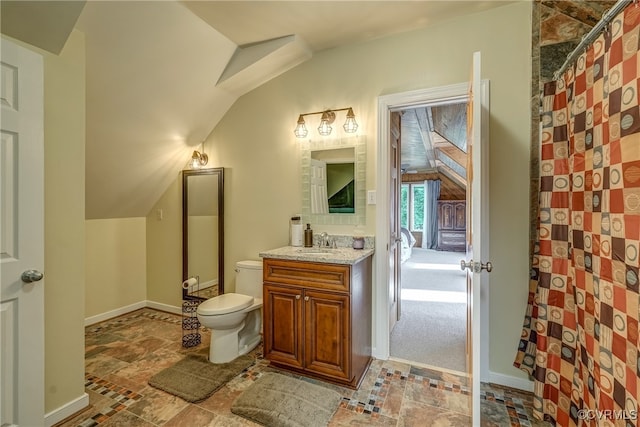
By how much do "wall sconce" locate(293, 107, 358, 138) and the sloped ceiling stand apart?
22.2 inches

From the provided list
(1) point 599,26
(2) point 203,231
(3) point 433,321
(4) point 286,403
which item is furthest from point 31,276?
(3) point 433,321

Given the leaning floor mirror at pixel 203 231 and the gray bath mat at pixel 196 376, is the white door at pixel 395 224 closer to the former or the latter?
the gray bath mat at pixel 196 376

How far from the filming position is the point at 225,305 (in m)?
2.25

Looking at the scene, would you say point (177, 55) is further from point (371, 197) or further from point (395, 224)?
point (395, 224)

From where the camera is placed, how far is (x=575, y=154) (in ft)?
4.57

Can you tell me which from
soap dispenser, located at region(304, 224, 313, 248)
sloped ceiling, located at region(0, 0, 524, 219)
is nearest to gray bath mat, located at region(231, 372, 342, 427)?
soap dispenser, located at region(304, 224, 313, 248)

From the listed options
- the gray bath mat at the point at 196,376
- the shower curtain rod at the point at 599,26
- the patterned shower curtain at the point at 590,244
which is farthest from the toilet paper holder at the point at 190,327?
the shower curtain rod at the point at 599,26

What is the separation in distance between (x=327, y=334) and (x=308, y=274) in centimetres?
43

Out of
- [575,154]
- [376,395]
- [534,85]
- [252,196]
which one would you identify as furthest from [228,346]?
[534,85]

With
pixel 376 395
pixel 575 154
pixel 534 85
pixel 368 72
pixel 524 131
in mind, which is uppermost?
pixel 368 72

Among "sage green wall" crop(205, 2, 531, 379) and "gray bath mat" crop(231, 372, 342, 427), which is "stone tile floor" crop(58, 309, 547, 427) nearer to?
"gray bath mat" crop(231, 372, 342, 427)

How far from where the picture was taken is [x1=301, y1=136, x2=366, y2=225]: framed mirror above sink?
2393 mm

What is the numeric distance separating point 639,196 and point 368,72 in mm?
1903

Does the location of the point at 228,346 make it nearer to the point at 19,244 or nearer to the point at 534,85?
the point at 19,244
